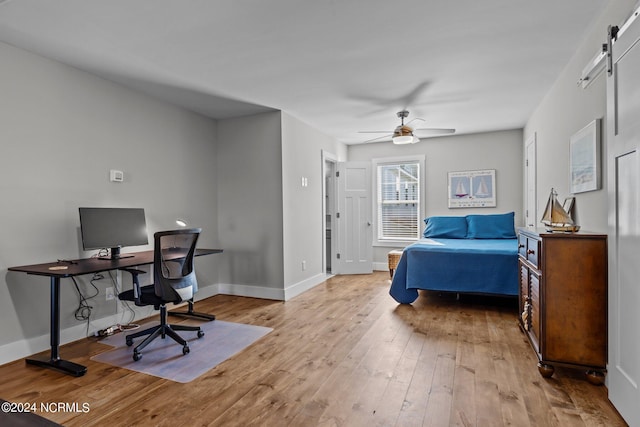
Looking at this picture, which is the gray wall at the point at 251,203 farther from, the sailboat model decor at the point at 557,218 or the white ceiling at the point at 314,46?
the sailboat model decor at the point at 557,218

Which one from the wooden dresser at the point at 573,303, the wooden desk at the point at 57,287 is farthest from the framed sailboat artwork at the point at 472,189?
the wooden desk at the point at 57,287

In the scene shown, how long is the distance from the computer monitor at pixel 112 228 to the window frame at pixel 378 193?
424cm

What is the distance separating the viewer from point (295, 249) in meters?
4.74

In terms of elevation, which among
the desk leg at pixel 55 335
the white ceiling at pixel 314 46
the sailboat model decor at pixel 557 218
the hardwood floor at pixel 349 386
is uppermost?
the white ceiling at pixel 314 46

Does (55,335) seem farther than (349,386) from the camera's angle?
Yes

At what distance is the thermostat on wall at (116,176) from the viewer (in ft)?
11.2

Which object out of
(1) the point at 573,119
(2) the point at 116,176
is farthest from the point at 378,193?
(2) the point at 116,176

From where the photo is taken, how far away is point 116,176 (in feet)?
11.3

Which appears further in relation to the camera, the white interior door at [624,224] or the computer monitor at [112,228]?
the computer monitor at [112,228]

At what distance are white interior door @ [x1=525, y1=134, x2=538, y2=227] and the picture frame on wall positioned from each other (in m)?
1.74

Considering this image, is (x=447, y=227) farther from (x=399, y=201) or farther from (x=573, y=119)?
(x=573, y=119)

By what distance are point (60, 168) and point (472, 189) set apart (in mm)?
5719

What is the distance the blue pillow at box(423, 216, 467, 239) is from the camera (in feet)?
17.8

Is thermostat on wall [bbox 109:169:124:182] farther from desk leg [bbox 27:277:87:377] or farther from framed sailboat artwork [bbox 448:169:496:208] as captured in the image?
framed sailboat artwork [bbox 448:169:496:208]
